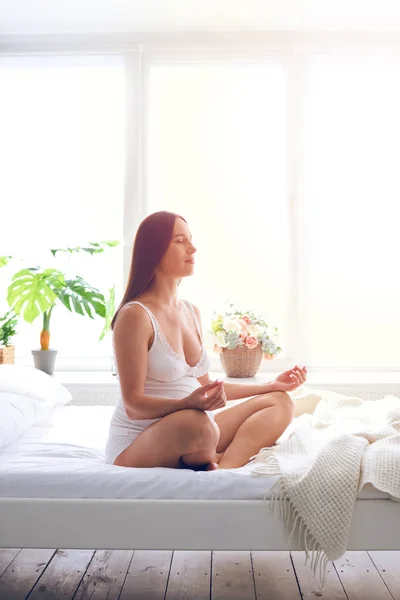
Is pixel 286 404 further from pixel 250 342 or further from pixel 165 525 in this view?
pixel 250 342

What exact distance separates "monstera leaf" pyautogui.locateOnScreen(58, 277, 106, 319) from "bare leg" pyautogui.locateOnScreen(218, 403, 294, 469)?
1.54 metres

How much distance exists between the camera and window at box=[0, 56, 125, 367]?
13.3 feet

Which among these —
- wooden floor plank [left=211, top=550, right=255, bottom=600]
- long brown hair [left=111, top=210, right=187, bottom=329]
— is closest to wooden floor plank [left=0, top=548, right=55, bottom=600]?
wooden floor plank [left=211, top=550, right=255, bottom=600]

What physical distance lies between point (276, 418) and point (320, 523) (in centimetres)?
44

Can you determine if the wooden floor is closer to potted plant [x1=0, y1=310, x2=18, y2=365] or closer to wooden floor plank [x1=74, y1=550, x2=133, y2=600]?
wooden floor plank [x1=74, y1=550, x2=133, y2=600]

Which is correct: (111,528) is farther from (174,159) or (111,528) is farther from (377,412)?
(174,159)

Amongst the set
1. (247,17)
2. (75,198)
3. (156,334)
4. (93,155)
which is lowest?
(156,334)

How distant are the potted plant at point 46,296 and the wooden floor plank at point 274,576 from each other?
5.02ft

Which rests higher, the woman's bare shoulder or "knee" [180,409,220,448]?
the woman's bare shoulder

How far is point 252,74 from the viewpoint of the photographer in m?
4.03

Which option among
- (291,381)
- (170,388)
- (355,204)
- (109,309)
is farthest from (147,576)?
(355,204)

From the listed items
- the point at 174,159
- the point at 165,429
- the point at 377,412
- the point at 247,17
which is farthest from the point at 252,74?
the point at 165,429

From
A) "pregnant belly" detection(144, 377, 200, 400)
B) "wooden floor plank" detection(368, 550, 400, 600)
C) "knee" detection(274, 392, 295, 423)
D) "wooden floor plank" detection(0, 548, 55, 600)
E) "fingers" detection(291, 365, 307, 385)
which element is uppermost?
"fingers" detection(291, 365, 307, 385)

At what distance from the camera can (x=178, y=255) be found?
2.14 m
